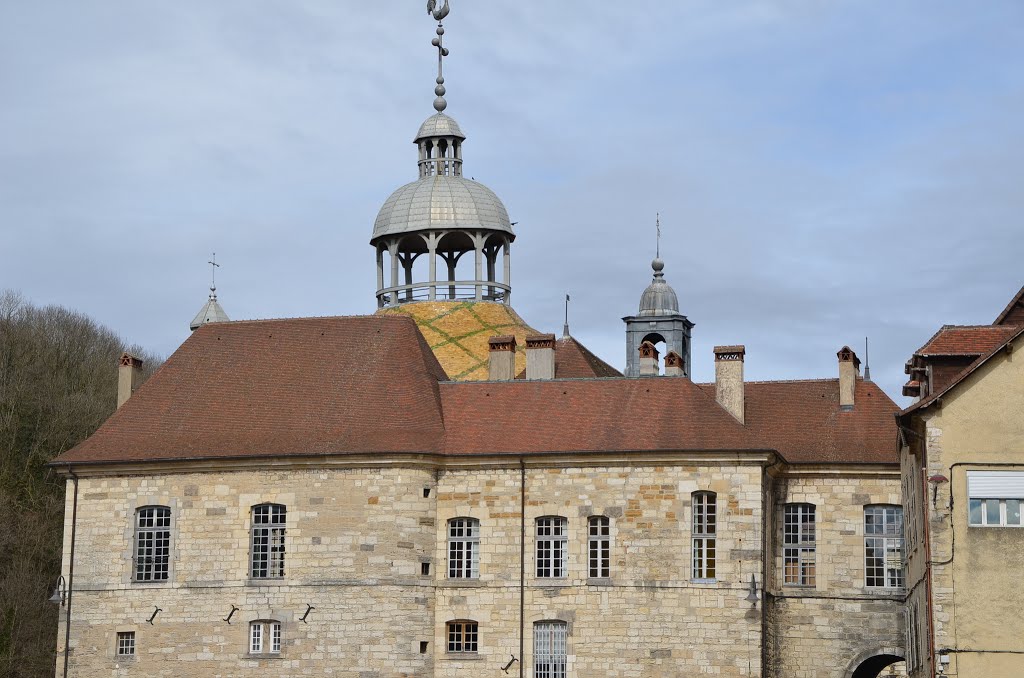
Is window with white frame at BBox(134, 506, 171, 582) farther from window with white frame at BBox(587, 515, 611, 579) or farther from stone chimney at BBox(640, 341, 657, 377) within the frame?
stone chimney at BBox(640, 341, 657, 377)

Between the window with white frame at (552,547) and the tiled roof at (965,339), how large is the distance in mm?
10868

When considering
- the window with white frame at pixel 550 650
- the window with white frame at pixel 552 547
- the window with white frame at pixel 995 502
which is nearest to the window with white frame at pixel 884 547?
the window with white frame at pixel 552 547

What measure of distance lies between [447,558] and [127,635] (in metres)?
8.23

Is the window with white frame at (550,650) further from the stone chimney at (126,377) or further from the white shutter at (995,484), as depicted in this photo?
the stone chimney at (126,377)

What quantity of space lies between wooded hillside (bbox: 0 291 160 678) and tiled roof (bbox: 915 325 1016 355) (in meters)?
29.1

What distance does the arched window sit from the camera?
162 ft

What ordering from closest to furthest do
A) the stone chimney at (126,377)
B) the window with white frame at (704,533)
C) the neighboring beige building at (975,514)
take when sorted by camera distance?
the neighboring beige building at (975,514) → the window with white frame at (704,533) → the stone chimney at (126,377)

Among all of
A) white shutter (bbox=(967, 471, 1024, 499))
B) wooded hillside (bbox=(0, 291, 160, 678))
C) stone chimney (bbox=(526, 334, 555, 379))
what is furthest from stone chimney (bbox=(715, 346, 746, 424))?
wooded hillside (bbox=(0, 291, 160, 678))

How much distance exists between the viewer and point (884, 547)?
5044 centimetres

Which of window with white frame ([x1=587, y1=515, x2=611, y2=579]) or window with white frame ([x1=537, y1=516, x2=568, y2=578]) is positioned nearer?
window with white frame ([x1=587, y1=515, x2=611, y2=579])

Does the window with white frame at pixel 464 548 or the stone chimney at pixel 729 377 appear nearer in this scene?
the window with white frame at pixel 464 548

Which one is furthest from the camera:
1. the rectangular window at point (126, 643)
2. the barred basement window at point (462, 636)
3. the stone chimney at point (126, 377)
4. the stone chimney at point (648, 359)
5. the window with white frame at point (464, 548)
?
the stone chimney at point (126, 377)

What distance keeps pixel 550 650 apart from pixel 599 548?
2.68m

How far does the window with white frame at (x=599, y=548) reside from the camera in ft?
161
